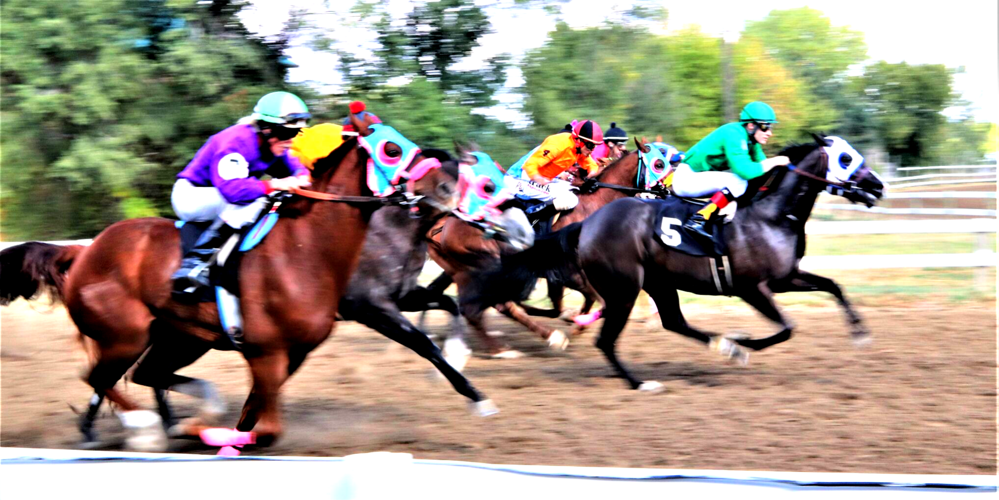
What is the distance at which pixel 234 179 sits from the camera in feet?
14.1

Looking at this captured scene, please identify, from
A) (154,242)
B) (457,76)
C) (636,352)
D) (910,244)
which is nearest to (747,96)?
(910,244)

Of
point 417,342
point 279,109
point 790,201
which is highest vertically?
point 279,109

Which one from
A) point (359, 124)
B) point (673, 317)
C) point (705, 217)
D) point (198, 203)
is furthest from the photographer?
point (673, 317)

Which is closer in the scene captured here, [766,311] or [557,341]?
[766,311]

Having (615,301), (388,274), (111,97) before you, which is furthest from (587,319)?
(111,97)

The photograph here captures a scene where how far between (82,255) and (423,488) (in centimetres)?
344

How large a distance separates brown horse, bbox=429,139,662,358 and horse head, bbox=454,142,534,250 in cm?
86

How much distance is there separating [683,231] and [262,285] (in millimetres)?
3411

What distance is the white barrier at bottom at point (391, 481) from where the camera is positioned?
1.96m

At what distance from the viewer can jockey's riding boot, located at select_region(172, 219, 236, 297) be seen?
437cm

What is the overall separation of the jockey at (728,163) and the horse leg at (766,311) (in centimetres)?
51

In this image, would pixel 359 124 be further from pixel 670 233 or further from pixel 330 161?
pixel 670 233

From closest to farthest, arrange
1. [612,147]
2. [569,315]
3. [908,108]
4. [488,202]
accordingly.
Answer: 1. [488,202]
2. [612,147]
3. [569,315]
4. [908,108]

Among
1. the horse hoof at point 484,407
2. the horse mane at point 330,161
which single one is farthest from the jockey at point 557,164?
the horse mane at point 330,161
